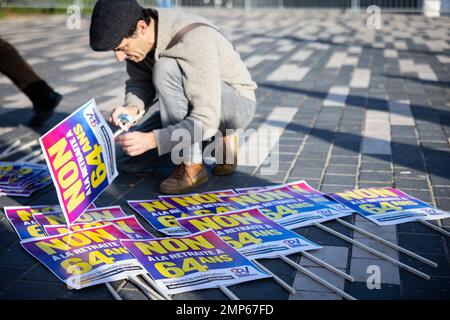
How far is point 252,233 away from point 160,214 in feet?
1.93

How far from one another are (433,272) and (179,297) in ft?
3.75

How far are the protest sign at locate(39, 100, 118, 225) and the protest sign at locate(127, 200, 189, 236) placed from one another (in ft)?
0.83

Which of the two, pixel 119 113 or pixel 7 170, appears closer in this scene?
pixel 119 113

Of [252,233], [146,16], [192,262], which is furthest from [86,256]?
[146,16]

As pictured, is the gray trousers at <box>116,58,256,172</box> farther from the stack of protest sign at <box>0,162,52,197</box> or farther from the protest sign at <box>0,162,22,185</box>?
the protest sign at <box>0,162,22,185</box>

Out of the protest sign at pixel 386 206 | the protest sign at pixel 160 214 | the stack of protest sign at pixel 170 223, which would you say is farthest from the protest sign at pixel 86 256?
the protest sign at pixel 386 206

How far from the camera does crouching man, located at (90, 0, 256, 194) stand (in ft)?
10.8

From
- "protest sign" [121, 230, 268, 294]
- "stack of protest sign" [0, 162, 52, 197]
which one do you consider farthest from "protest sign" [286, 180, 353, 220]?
"stack of protest sign" [0, 162, 52, 197]

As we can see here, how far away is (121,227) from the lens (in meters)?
3.19

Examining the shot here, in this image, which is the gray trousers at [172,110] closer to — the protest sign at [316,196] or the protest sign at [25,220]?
the protest sign at [316,196]

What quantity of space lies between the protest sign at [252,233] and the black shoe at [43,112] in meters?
2.49

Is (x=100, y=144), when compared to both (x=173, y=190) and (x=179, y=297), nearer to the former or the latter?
(x=173, y=190)

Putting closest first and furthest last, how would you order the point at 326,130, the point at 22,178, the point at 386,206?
the point at 386,206 < the point at 22,178 < the point at 326,130

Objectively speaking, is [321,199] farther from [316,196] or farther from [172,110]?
[172,110]
